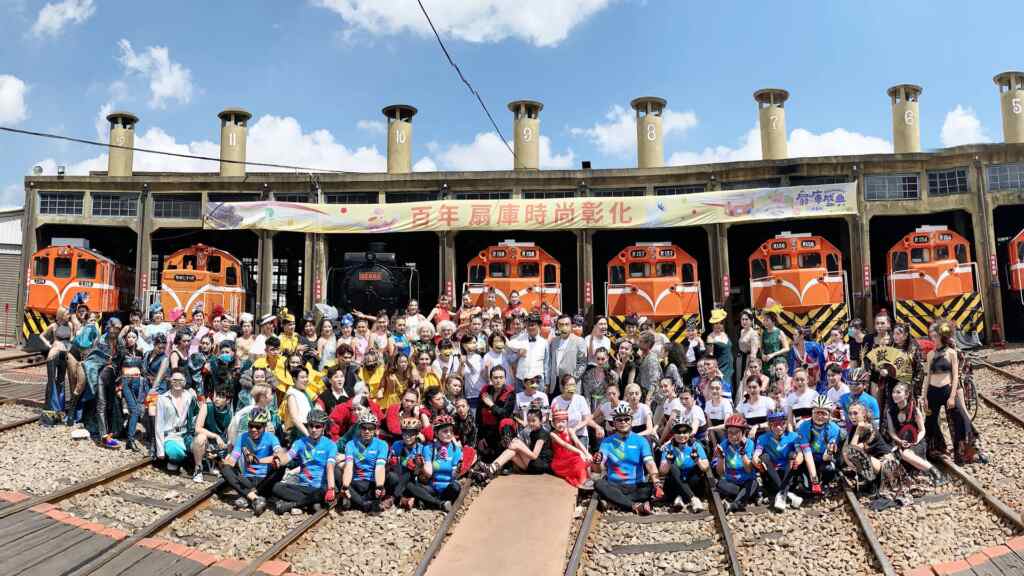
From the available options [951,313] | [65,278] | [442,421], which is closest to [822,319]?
[951,313]

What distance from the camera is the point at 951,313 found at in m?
16.5

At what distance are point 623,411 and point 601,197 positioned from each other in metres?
11.4

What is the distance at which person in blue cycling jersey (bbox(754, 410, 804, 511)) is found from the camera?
295 inches

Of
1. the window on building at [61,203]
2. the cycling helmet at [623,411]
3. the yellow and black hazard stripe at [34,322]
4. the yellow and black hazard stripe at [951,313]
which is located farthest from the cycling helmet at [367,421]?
the window on building at [61,203]

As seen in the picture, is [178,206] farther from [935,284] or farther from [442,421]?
[935,284]

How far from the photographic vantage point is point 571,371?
30.6 feet

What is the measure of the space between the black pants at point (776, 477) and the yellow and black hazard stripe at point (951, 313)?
10852 millimetres

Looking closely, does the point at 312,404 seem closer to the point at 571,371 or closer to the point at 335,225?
the point at 571,371

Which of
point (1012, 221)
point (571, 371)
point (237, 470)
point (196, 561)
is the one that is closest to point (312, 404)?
point (237, 470)

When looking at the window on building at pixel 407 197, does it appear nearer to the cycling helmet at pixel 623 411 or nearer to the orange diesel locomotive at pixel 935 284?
the orange diesel locomotive at pixel 935 284

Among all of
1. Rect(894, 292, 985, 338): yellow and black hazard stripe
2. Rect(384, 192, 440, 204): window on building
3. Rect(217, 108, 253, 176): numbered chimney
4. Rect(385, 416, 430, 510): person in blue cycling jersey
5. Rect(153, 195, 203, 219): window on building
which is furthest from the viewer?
Rect(217, 108, 253, 176): numbered chimney

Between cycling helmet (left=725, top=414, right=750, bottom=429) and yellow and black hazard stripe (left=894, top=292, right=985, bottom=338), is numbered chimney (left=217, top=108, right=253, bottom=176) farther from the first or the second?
yellow and black hazard stripe (left=894, top=292, right=985, bottom=338)

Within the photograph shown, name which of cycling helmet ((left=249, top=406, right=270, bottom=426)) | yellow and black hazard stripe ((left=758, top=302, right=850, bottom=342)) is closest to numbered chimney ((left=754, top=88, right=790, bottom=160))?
yellow and black hazard stripe ((left=758, top=302, right=850, bottom=342))

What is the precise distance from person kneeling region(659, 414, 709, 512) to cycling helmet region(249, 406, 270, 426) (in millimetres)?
4501
